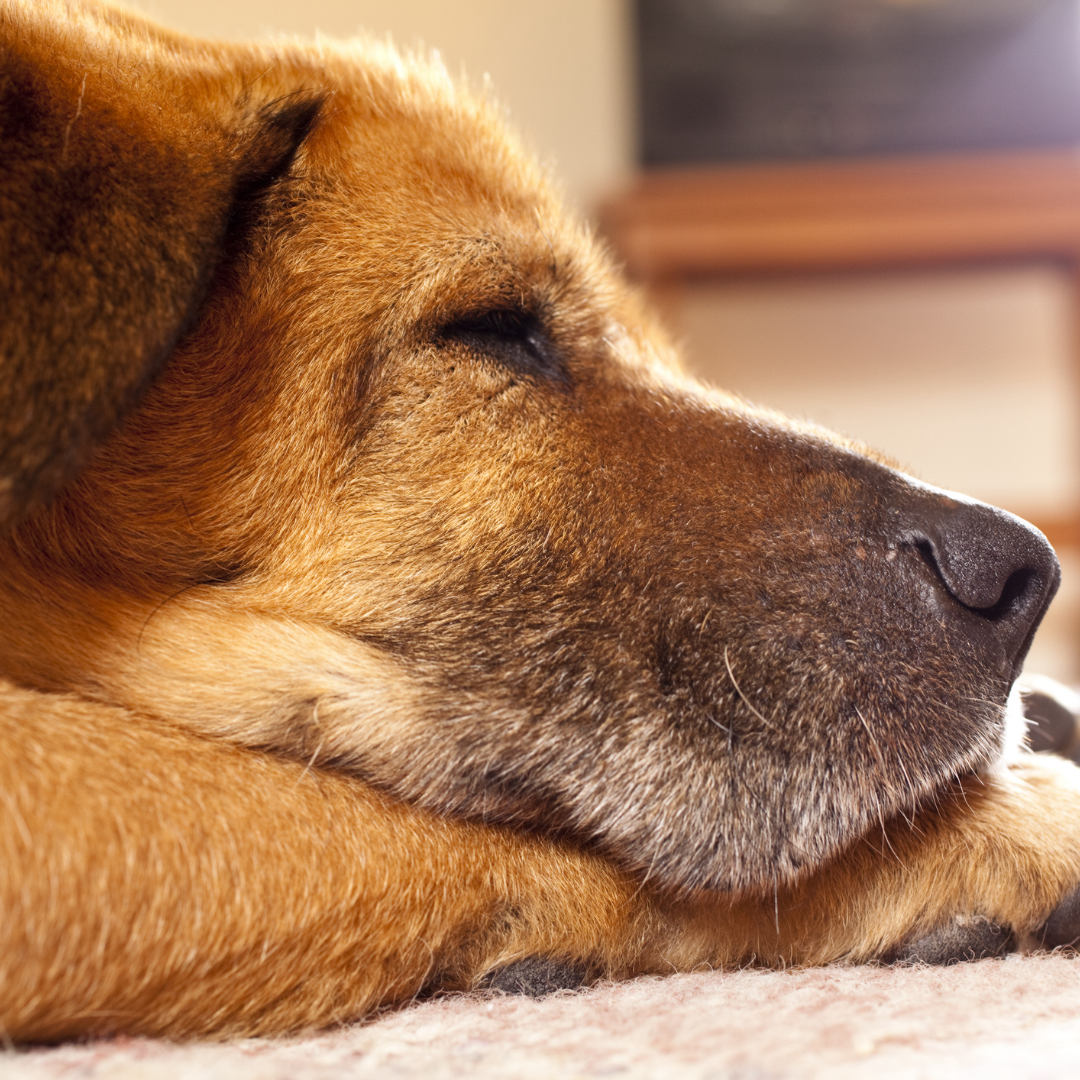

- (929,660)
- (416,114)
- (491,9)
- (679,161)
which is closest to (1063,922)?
(929,660)

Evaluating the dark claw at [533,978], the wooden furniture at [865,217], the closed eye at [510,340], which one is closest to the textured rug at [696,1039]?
the dark claw at [533,978]

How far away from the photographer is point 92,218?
873 millimetres

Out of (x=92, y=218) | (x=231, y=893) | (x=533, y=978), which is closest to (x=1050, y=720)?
(x=533, y=978)

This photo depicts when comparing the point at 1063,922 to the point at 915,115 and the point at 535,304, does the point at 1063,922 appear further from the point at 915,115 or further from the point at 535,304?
the point at 915,115

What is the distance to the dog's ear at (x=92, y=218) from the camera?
820 millimetres

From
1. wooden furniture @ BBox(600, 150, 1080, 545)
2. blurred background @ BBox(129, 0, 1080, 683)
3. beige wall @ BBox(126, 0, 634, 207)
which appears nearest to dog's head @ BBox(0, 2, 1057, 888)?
blurred background @ BBox(129, 0, 1080, 683)

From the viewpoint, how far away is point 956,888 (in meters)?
0.95

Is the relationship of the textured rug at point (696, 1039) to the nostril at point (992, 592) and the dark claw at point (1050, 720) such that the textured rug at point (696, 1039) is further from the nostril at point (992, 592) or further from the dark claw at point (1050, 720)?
the dark claw at point (1050, 720)

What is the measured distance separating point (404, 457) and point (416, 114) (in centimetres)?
40

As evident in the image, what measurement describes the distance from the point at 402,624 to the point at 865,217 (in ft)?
10.8

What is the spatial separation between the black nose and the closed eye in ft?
1.33

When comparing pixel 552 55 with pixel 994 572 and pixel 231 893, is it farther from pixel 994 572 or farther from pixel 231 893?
pixel 231 893

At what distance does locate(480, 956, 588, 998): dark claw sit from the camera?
0.87 m

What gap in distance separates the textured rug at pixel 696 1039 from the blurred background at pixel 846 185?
268 centimetres
